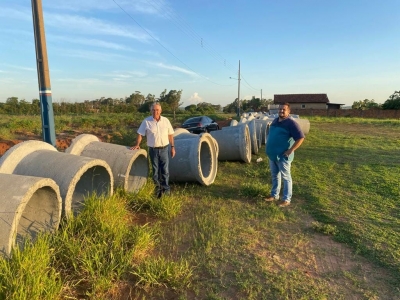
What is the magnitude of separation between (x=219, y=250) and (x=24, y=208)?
2.14 meters

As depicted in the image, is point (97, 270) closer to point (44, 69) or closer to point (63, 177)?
point (63, 177)

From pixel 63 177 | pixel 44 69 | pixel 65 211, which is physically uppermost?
pixel 44 69

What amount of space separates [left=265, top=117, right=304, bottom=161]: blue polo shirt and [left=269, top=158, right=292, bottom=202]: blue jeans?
0.34ft

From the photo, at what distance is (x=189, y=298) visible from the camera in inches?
109

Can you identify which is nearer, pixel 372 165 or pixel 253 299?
pixel 253 299

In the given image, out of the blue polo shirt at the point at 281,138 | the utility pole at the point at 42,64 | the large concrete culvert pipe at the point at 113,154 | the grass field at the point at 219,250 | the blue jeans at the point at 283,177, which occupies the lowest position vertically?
the grass field at the point at 219,250

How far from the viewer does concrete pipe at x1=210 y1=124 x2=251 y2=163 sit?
8.66m

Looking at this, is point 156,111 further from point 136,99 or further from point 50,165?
point 136,99

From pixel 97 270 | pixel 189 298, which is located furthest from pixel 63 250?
pixel 189 298

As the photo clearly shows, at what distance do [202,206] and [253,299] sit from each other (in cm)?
254

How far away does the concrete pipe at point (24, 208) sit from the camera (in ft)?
8.98

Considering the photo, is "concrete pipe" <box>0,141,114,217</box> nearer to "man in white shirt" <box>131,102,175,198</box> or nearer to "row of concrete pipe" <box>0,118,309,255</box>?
"row of concrete pipe" <box>0,118,309,255</box>

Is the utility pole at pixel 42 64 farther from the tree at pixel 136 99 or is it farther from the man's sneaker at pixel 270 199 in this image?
the tree at pixel 136 99

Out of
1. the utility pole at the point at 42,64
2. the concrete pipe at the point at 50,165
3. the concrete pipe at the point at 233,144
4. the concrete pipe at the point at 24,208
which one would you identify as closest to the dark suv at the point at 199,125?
the concrete pipe at the point at 233,144
